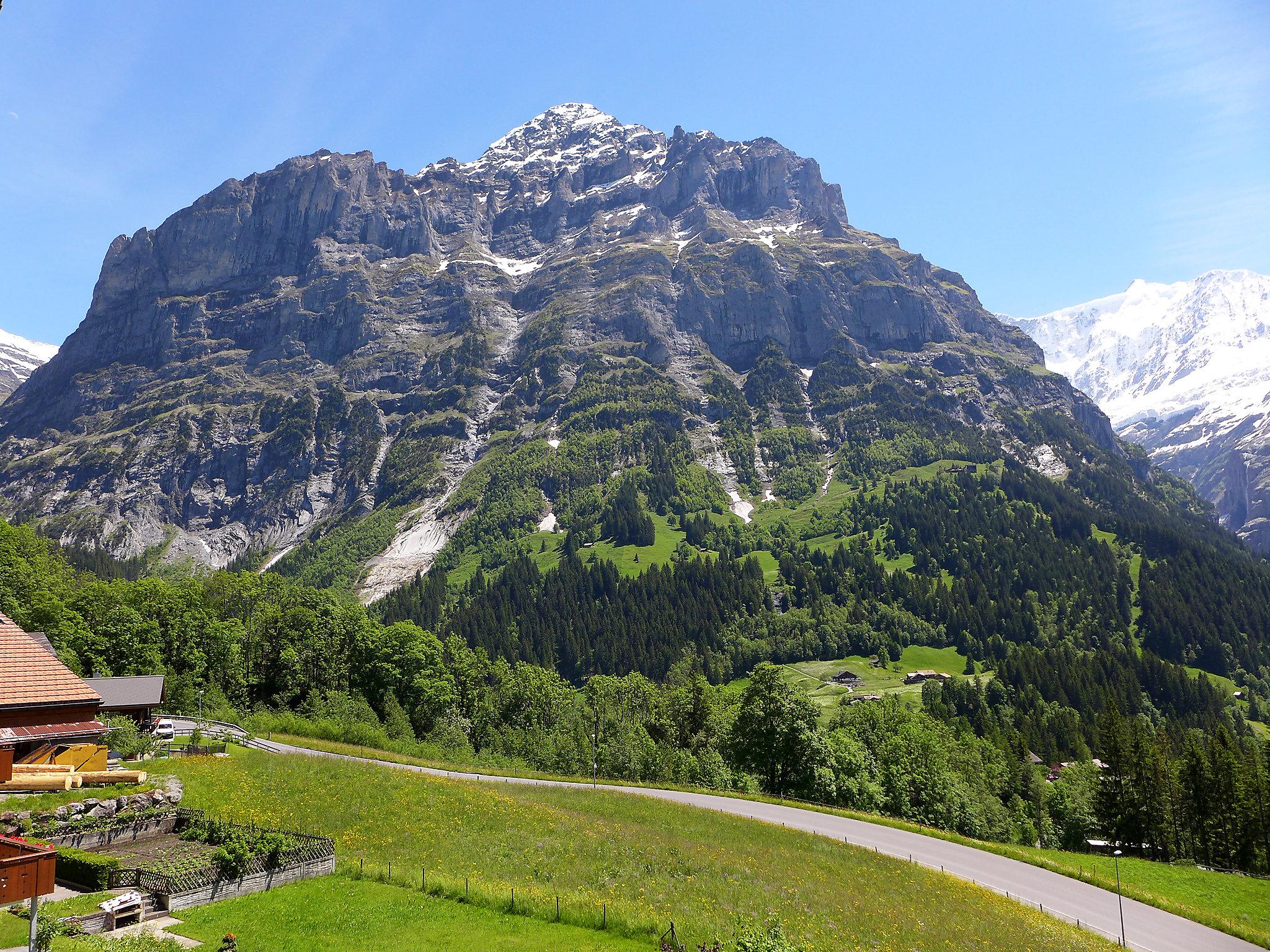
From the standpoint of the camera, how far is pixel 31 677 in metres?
40.6

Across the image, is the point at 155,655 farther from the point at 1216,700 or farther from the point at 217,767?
the point at 1216,700

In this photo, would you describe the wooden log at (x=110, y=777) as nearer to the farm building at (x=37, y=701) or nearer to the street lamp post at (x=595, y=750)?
the farm building at (x=37, y=701)

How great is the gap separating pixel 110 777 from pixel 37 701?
581cm

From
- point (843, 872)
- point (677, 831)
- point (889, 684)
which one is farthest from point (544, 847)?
point (889, 684)

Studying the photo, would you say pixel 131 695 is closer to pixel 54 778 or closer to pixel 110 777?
pixel 110 777

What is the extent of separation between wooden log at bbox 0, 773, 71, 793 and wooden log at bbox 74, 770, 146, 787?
4.28 feet

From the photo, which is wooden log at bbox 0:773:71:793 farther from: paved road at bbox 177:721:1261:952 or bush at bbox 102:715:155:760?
paved road at bbox 177:721:1261:952

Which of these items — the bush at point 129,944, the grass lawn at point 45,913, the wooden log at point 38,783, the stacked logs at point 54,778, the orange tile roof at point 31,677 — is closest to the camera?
the bush at point 129,944

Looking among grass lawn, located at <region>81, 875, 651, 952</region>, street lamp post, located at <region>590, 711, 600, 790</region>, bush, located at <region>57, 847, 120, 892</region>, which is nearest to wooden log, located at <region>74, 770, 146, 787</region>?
bush, located at <region>57, 847, 120, 892</region>

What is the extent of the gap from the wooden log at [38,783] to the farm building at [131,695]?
976 inches

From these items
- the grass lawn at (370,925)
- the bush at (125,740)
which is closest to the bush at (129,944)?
the grass lawn at (370,925)

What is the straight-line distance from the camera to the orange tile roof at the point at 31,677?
129 feet

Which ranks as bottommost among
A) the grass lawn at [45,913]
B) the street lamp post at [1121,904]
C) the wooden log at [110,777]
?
the street lamp post at [1121,904]

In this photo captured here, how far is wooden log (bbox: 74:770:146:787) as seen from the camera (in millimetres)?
40156
